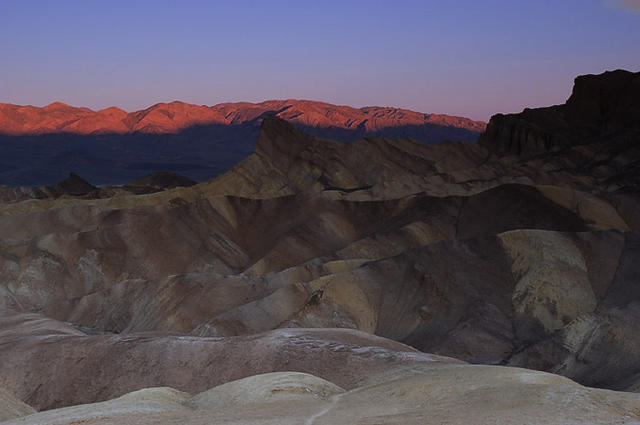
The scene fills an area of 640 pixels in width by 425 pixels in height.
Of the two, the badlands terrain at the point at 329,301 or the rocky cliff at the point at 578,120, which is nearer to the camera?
the badlands terrain at the point at 329,301

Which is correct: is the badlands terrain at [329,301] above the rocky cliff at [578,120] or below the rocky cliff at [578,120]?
below

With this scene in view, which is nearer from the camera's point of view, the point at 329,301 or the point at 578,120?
the point at 329,301

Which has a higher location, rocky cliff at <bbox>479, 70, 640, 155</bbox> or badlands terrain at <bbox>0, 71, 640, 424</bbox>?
rocky cliff at <bbox>479, 70, 640, 155</bbox>

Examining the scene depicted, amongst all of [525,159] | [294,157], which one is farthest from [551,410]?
[525,159]

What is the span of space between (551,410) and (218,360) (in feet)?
38.1

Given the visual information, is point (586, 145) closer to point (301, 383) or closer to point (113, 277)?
point (113, 277)

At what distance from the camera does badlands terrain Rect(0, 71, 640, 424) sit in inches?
442

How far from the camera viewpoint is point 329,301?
2931cm

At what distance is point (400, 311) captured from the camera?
2989 centimetres

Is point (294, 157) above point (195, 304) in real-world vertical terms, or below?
above

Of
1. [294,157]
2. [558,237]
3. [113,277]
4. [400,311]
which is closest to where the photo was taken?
[400,311]

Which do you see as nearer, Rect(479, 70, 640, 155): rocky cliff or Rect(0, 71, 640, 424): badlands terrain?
Rect(0, 71, 640, 424): badlands terrain

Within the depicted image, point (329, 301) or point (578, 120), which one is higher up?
point (578, 120)

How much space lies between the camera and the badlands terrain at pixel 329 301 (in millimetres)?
11219
